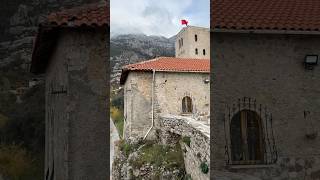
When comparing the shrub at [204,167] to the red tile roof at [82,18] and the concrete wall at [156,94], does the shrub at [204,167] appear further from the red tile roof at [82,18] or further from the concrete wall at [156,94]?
the concrete wall at [156,94]

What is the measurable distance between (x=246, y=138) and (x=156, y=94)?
12.8 metres

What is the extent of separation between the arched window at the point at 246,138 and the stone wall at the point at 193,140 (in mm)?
3533

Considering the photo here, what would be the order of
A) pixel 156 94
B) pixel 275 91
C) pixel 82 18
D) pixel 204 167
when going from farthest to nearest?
pixel 156 94, pixel 204 167, pixel 275 91, pixel 82 18

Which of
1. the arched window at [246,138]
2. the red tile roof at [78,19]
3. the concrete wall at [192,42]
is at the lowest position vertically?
the arched window at [246,138]

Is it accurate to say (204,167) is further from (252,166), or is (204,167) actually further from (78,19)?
(78,19)

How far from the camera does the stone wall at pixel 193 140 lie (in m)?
12.3

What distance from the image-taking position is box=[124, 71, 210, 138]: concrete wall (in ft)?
67.7

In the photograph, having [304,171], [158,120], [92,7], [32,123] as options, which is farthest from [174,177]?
[92,7]

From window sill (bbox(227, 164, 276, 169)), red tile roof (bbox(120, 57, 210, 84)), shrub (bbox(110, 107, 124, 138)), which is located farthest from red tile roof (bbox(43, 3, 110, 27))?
shrub (bbox(110, 107, 124, 138))

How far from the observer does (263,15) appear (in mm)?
7793

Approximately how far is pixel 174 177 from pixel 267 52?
9502 mm

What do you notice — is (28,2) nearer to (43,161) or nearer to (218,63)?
(43,161)

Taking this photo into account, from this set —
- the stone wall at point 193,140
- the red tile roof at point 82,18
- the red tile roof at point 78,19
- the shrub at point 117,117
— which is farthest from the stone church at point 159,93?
the red tile roof at point 82,18

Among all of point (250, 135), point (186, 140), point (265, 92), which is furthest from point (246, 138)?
point (186, 140)
